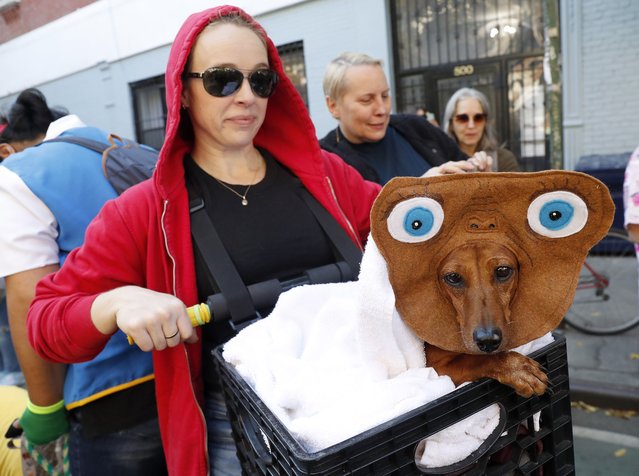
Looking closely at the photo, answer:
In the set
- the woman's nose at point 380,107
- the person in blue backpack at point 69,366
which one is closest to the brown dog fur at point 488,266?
the person in blue backpack at point 69,366

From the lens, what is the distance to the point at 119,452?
5.30 ft

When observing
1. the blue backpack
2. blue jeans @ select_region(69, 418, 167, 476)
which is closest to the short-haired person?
the blue backpack

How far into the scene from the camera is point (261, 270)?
4.94ft

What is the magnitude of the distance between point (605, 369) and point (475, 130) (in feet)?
7.39

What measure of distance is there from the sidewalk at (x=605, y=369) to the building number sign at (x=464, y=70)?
15.9 feet

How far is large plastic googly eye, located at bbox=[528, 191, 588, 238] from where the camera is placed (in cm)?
91

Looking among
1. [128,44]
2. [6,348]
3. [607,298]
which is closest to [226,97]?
[6,348]

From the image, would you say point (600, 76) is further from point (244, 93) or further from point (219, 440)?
point (219, 440)

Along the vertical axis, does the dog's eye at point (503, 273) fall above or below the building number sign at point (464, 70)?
below

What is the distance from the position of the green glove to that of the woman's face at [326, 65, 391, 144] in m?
1.75

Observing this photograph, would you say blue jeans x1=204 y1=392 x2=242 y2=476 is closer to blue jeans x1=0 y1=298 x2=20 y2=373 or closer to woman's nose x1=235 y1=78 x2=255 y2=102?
woman's nose x1=235 y1=78 x2=255 y2=102

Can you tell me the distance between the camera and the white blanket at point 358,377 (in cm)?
89

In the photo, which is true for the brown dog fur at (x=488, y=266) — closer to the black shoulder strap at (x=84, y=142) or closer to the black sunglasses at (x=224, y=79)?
the black sunglasses at (x=224, y=79)

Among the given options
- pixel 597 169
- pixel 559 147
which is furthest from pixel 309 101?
pixel 559 147
